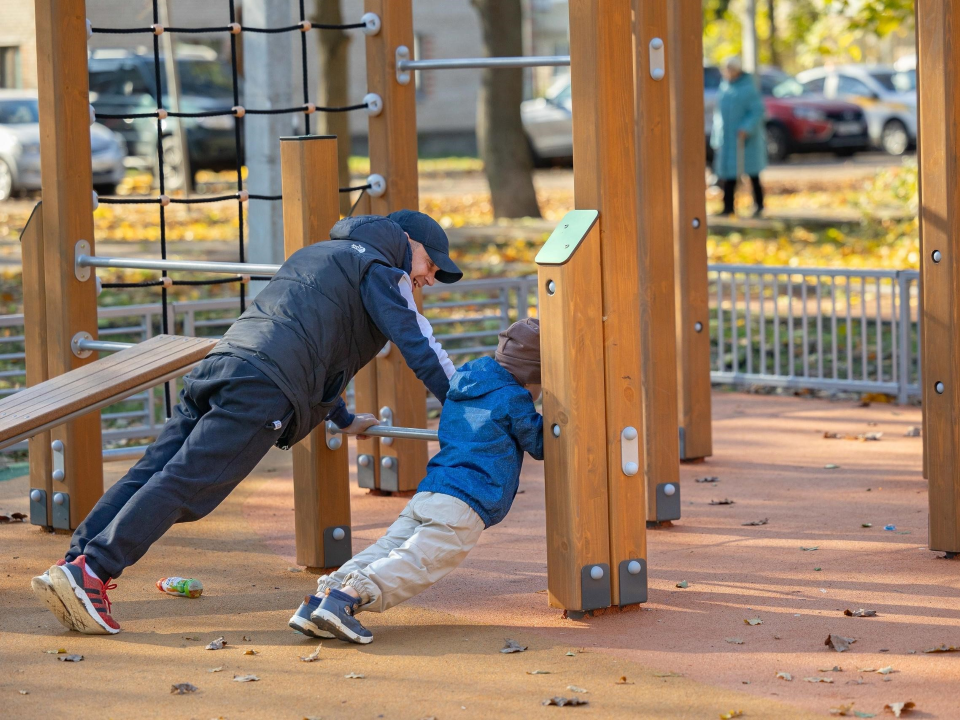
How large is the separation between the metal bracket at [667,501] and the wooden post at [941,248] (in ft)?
3.75

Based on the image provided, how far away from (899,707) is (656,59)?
3.24 meters

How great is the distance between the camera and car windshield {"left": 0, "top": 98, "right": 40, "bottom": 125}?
20.6 m

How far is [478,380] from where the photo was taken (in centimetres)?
452

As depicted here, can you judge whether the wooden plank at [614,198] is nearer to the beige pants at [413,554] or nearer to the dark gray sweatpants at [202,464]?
the beige pants at [413,554]

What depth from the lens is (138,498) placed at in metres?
4.37

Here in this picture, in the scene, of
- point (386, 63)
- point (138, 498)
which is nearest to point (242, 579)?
point (138, 498)

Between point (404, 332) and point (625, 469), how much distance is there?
2.86 ft

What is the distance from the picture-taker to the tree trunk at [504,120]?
15.7 metres

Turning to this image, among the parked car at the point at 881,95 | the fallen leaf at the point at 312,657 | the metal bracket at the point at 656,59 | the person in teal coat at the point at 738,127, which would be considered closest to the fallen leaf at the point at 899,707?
the fallen leaf at the point at 312,657

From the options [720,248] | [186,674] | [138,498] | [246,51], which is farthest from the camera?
[720,248]

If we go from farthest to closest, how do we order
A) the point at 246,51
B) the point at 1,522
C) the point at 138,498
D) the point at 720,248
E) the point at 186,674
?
1. the point at 720,248
2. the point at 246,51
3. the point at 1,522
4. the point at 138,498
5. the point at 186,674

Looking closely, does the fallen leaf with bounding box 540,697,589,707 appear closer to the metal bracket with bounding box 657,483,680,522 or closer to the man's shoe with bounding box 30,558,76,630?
the man's shoe with bounding box 30,558,76,630

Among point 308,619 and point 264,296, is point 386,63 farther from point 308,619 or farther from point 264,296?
point 308,619

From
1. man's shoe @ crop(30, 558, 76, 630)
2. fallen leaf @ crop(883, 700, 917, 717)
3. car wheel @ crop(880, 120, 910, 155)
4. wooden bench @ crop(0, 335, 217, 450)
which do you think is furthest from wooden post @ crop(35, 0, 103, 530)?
car wheel @ crop(880, 120, 910, 155)
